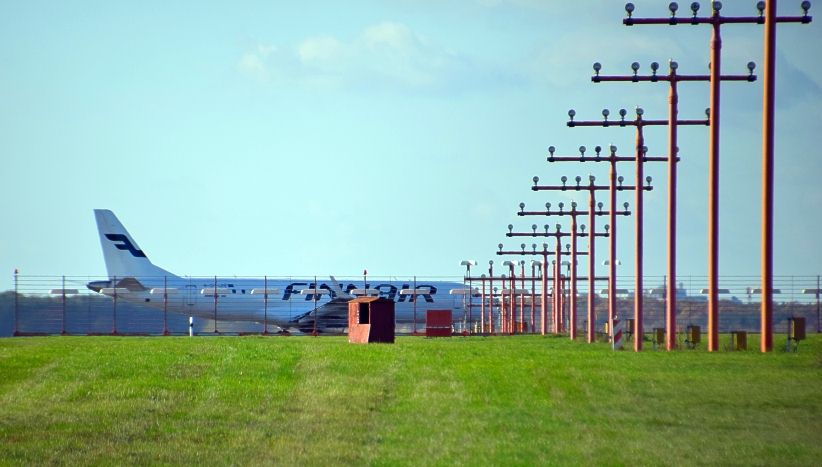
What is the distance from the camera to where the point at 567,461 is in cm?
1466

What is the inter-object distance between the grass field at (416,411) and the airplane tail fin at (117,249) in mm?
49175

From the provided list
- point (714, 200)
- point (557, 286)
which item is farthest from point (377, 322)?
point (557, 286)

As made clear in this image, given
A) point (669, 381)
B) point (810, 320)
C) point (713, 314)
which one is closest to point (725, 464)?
point (669, 381)

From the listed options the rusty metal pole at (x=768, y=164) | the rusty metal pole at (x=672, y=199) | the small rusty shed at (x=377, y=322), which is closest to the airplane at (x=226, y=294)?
the small rusty shed at (x=377, y=322)

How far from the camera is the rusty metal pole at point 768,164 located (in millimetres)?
29172

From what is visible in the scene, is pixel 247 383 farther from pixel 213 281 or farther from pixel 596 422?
pixel 213 281

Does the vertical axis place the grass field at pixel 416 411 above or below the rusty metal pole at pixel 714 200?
below

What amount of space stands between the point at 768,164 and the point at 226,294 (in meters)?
53.5

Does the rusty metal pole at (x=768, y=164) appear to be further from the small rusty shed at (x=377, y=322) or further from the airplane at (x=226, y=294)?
the airplane at (x=226, y=294)

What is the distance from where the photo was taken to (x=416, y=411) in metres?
19.3

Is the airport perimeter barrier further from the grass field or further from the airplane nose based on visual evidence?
the grass field

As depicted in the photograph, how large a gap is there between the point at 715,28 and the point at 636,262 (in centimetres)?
899

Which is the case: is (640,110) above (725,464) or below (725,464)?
above

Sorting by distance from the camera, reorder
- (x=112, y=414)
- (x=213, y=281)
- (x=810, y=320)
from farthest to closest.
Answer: (x=810, y=320) → (x=213, y=281) → (x=112, y=414)
